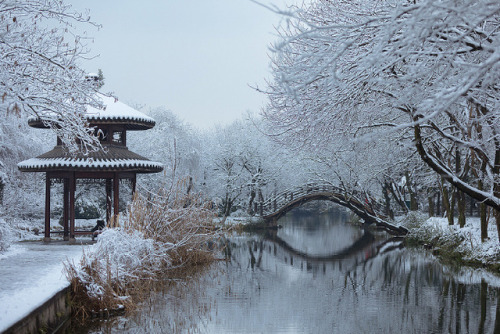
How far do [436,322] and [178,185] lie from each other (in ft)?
26.1

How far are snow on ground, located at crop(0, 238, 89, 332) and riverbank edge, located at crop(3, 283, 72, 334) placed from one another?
6 centimetres

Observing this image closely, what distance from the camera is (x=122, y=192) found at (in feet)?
100

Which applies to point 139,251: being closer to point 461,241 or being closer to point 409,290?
point 409,290

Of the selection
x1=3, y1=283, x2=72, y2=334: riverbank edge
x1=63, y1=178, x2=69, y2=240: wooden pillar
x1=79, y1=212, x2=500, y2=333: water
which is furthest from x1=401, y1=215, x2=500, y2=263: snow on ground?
x1=63, y1=178, x2=69, y2=240: wooden pillar

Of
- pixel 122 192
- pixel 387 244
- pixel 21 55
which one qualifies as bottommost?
pixel 387 244

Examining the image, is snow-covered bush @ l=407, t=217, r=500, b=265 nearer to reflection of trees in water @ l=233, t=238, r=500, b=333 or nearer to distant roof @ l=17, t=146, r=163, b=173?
reflection of trees in water @ l=233, t=238, r=500, b=333

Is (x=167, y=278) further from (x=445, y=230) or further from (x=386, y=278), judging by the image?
(x=445, y=230)

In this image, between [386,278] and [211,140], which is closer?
[386,278]

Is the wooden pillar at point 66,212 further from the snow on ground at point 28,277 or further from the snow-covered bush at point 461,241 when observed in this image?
the snow-covered bush at point 461,241

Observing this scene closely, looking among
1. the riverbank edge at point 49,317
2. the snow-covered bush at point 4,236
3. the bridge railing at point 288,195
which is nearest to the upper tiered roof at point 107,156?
the snow-covered bush at point 4,236

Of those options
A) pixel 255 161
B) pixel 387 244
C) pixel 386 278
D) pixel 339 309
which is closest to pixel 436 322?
pixel 339 309

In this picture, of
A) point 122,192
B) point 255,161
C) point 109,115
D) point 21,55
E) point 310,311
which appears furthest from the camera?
point 255,161

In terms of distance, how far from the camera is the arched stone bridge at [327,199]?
31498 mm

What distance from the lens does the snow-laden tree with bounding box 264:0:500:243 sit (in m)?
5.23
